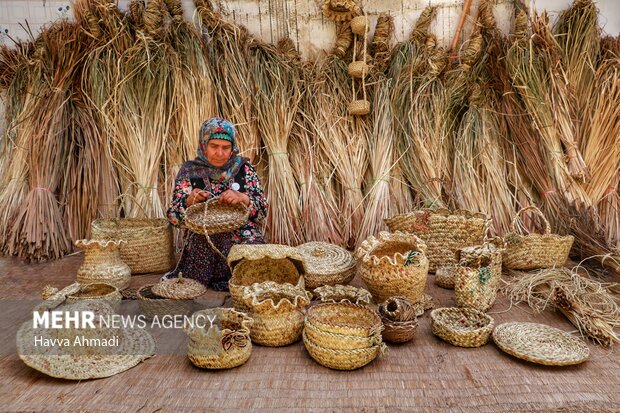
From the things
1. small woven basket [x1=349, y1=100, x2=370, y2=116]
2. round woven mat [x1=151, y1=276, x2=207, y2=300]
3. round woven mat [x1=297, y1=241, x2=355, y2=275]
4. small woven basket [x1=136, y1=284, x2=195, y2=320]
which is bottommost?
small woven basket [x1=136, y1=284, x2=195, y2=320]

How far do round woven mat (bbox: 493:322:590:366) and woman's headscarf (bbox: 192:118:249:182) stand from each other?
1.59m

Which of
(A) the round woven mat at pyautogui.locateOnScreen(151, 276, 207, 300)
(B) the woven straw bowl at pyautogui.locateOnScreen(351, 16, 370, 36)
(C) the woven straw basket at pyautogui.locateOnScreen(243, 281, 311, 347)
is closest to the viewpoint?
(C) the woven straw basket at pyautogui.locateOnScreen(243, 281, 311, 347)

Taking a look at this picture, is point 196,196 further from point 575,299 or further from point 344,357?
point 575,299

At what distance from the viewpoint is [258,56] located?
321 cm

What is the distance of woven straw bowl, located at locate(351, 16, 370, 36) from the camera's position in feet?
10.2

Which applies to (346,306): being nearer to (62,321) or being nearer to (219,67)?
(62,321)

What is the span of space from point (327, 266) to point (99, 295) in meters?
1.12

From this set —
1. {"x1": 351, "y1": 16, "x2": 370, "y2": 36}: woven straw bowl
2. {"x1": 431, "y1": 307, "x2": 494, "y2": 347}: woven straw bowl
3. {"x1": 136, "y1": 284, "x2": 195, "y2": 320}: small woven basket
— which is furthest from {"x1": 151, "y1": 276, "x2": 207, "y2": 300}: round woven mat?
{"x1": 351, "y1": 16, "x2": 370, "y2": 36}: woven straw bowl

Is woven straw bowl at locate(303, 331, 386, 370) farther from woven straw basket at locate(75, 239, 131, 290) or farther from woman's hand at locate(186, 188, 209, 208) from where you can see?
woven straw basket at locate(75, 239, 131, 290)

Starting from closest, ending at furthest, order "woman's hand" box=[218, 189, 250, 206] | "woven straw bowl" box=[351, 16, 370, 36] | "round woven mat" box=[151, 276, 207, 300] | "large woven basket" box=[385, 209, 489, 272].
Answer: "round woven mat" box=[151, 276, 207, 300]
"woman's hand" box=[218, 189, 250, 206]
"large woven basket" box=[385, 209, 489, 272]
"woven straw bowl" box=[351, 16, 370, 36]

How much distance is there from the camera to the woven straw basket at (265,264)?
74.5 inches

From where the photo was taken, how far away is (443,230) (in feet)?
8.18

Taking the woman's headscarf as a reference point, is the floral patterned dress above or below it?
below

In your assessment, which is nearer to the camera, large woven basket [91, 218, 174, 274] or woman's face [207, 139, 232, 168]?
woman's face [207, 139, 232, 168]
